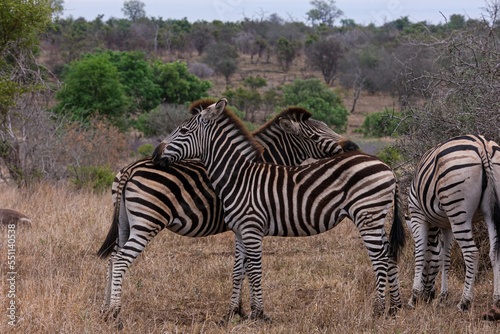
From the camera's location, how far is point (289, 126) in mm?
6254

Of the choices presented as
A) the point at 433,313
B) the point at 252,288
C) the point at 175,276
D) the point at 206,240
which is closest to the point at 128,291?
the point at 175,276

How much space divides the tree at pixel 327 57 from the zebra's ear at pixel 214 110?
4033cm

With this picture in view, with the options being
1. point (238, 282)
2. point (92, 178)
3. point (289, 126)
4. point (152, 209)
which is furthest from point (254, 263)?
point (92, 178)

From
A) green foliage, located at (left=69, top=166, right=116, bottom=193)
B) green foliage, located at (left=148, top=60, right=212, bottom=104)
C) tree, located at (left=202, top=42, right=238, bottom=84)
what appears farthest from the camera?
tree, located at (left=202, top=42, right=238, bottom=84)

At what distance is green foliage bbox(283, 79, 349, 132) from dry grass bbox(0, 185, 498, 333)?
773 inches

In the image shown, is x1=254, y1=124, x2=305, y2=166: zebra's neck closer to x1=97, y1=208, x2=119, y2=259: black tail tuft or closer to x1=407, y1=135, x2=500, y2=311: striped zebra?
x1=407, y1=135, x2=500, y2=311: striped zebra

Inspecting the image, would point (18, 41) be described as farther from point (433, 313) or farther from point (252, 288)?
point (433, 313)

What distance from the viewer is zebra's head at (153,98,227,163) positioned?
5309 mm

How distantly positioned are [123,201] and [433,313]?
3330 millimetres

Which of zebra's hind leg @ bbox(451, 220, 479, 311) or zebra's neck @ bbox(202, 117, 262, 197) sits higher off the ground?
zebra's neck @ bbox(202, 117, 262, 197)

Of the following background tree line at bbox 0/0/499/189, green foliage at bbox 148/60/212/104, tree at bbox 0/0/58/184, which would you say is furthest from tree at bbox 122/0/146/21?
tree at bbox 0/0/58/184

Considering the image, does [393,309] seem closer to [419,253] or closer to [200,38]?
[419,253]

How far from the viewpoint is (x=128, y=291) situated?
586cm

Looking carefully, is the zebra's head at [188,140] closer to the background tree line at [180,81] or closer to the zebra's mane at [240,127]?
the zebra's mane at [240,127]
